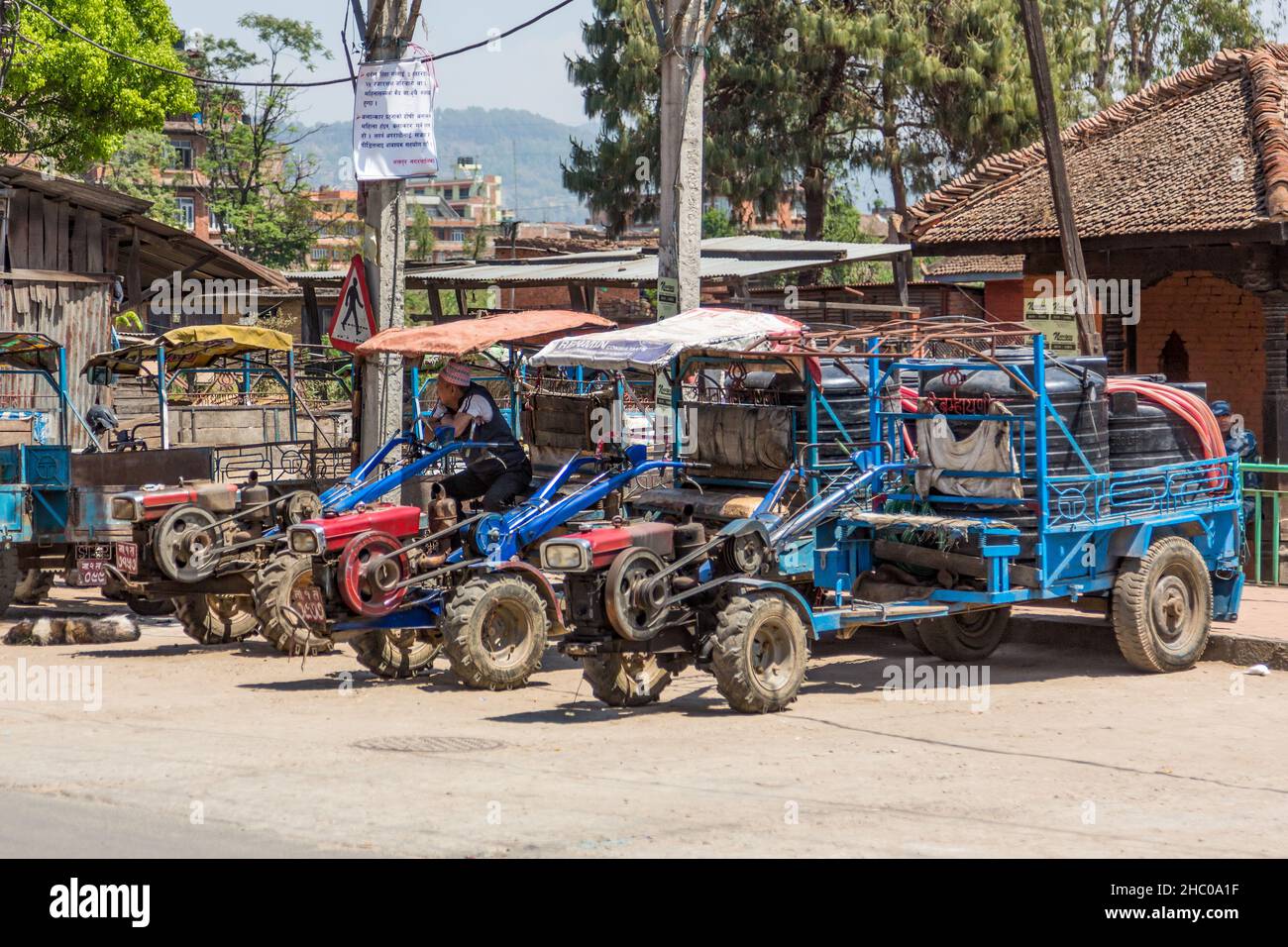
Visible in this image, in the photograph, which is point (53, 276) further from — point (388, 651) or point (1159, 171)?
point (1159, 171)

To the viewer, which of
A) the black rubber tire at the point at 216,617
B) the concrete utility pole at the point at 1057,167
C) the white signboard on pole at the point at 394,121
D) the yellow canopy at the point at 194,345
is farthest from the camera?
the yellow canopy at the point at 194,345

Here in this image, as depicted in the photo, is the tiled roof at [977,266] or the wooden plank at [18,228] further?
the tiled roof at [977,266]

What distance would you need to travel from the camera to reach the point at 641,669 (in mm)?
11211

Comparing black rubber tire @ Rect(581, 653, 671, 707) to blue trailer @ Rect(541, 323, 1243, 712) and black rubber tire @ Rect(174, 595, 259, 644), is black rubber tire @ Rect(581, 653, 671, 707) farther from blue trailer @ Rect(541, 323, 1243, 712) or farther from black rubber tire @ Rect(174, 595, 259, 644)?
black rubber tire @ Rect(174, 595, 259, 644)

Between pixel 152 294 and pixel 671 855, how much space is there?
79.1 feet

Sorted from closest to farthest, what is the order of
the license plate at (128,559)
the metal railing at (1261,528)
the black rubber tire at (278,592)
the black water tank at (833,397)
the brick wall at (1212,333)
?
1. the black water tank at (833,397)
2. the black rubber tire at (278,592)
3. the license plate at (128,559)
4. the metal railing at (1261,528)
5. the brick wall at (1212,333)

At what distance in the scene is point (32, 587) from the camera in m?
16.4

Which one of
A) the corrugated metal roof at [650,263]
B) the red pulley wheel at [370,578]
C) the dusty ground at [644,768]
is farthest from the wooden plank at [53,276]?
the red pulley wheel at [370,578]

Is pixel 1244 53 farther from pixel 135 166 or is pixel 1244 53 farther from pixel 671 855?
pixel 135 166

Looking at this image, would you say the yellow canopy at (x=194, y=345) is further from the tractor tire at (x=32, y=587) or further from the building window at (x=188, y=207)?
the building window at (x=188, y=207)

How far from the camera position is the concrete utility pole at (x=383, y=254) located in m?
16.1

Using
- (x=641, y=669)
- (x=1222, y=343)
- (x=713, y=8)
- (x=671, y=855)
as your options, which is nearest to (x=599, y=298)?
(x=1222, y=343)

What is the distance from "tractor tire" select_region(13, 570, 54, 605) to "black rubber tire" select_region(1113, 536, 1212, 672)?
1013cm

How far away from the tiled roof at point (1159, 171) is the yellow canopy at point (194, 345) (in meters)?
8.15
